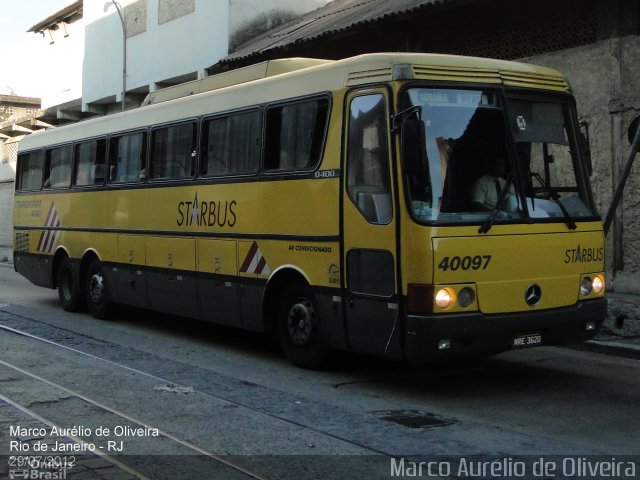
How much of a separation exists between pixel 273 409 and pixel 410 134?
8.40 feet

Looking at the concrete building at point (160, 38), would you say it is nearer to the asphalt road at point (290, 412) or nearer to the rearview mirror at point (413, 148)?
the asphalt road at point (290, 412)

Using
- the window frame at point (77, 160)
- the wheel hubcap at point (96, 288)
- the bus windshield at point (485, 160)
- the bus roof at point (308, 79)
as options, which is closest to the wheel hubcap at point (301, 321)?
the bus windshield at point (485, 160)

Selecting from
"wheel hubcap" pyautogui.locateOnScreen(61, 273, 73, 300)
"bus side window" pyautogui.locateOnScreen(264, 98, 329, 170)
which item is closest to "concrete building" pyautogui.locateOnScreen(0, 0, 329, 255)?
"wheel hubcap" pyautogui.locateOnScreen(61, 273, 73, 300)

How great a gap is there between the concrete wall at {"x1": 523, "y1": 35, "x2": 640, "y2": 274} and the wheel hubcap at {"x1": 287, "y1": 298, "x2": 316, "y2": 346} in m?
5.62

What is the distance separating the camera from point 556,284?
24.7ft

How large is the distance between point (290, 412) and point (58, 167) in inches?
344

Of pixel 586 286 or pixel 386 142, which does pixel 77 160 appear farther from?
pixel 586 286

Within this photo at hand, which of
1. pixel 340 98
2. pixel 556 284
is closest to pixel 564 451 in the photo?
pixel 556 284

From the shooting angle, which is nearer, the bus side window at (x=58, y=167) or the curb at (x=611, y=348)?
the curb at (x=611, y=348)

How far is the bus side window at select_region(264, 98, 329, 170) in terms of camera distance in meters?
8.22

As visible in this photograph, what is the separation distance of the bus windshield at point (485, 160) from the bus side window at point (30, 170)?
938cm

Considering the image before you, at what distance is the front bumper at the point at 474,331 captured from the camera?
6.89 m

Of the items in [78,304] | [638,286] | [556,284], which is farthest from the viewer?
[78,304]

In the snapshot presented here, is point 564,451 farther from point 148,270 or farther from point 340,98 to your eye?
point 148,270
